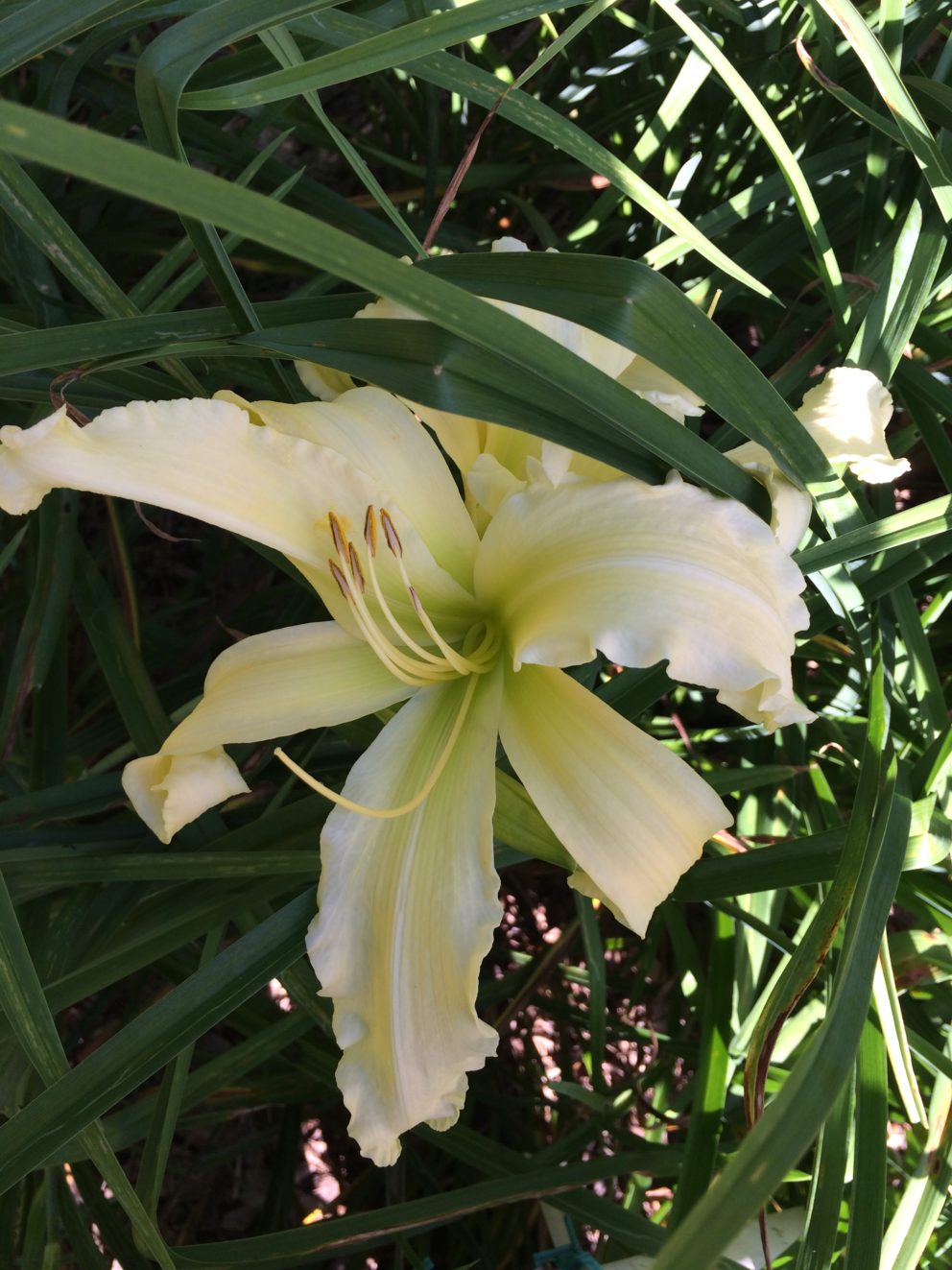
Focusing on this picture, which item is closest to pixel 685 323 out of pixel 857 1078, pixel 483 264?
pixel 483 264

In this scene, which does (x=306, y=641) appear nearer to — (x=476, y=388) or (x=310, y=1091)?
(x=476, y=388)

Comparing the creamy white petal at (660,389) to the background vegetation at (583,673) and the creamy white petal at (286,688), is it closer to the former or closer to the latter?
the background vegetation at (583,673)

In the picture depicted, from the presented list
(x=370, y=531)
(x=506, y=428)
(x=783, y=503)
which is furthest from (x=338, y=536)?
(x=783, y=503)

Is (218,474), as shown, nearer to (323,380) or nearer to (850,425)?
(323,380)

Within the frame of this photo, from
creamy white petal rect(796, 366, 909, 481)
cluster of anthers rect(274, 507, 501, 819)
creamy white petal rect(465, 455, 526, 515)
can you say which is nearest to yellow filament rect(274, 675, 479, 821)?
cluster of anthers rect(274, 507, 501, 819)

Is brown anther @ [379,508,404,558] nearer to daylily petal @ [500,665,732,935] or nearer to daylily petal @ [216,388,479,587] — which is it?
daylily petal @ [216,388,479,587]
